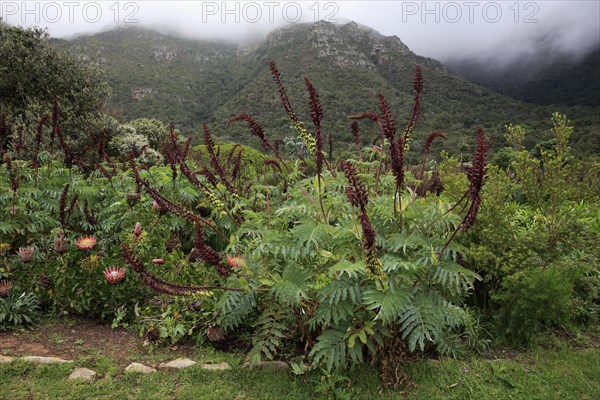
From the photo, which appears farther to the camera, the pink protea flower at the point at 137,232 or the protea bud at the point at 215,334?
the pink protea flower at the point at 137,232

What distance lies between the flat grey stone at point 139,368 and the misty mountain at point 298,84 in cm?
3019

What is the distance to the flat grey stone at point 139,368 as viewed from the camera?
127 inches

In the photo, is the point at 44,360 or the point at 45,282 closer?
the point at 44,360

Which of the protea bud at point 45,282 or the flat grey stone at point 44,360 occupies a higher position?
the protea bud at point 45,282

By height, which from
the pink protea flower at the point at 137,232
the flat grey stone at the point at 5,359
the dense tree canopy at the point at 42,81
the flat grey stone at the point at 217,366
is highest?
the dense tree canopy at the point at 42,81

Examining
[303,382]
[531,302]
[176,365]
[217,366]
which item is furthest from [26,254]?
[531,302]

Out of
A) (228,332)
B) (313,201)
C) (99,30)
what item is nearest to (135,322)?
(228,332)

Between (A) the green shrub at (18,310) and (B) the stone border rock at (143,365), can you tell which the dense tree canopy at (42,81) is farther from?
(B) the stone border rock at (143,365)

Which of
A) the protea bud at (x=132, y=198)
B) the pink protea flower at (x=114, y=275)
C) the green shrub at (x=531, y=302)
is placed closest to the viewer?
the green shrub at (x=531, y=302)

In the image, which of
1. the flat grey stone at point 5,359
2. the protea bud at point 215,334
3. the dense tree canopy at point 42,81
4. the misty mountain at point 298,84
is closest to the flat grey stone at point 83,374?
the flat grey stone at point 5,359

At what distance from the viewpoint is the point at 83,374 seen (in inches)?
125

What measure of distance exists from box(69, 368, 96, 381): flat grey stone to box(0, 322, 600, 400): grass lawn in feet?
0.15

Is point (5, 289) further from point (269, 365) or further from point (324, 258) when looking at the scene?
point (324, 258)

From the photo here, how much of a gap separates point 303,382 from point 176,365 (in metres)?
1.13
